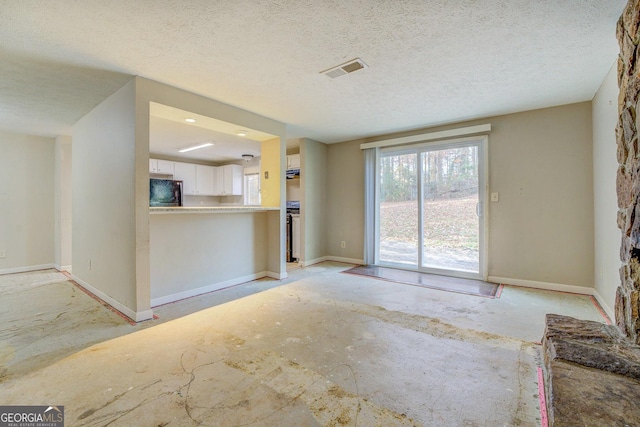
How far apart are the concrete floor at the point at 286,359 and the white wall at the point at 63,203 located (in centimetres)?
159

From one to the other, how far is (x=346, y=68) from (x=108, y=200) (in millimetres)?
2831

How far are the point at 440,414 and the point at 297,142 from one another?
4.99 m

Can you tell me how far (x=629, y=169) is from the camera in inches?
69.9

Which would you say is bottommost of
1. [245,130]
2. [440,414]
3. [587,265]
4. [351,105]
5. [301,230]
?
[440,414]

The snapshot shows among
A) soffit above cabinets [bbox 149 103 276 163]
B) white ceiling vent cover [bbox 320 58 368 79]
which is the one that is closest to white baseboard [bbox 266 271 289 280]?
soffit above cabinets [bbox 149 103 276 163]

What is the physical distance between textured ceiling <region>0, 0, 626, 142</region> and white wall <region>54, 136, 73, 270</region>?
137 cm

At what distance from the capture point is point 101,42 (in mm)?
2094

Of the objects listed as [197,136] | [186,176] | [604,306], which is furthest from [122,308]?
[604,306]

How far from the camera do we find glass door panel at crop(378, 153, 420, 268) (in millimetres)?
4691

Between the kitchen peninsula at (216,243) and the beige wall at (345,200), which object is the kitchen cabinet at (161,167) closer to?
the kitchen peninsula at (216,243)

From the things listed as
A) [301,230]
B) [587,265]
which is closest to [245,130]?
[301,230]

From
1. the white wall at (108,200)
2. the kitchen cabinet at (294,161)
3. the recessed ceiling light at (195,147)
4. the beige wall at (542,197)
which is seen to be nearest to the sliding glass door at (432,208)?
the beige wall at (542,197)

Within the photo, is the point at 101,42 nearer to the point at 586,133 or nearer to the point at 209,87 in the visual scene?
the point at 209,87

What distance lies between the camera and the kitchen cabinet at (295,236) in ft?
18.0
